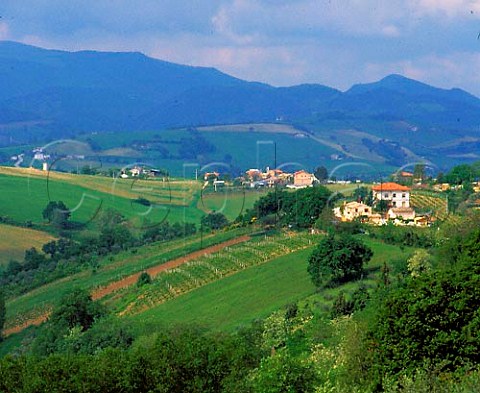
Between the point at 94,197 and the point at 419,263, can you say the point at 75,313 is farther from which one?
the point at 94,197

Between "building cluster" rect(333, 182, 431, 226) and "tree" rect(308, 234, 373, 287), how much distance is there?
14.2 meters

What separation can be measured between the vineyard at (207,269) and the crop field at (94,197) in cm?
3430

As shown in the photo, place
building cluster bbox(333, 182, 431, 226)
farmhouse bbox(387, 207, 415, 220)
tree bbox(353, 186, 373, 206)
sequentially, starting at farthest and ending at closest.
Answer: tree bbox(353, 186, 373, 206) < farmhouse bbox(387, 207, 415, 220) < building cluster bbox(333, 182, 431, 226)

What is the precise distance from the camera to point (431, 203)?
74.9 meters

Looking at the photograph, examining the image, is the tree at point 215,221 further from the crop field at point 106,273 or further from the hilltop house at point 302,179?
the hilltop house at point 302,179

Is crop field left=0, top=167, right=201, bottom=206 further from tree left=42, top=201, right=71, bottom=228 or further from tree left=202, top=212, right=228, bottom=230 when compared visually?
tree left=202, top=212, right=228, bottom=230

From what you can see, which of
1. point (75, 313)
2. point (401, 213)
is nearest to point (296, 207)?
point (401, 213)

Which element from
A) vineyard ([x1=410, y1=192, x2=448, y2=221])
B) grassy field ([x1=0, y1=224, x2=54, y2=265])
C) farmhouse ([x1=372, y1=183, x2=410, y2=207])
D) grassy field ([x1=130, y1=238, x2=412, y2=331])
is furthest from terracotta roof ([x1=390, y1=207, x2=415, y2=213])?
grassy field ([x1=0, y1=224, x2=54, y2=265])

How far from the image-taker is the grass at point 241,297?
49.1 m

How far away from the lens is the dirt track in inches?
2308

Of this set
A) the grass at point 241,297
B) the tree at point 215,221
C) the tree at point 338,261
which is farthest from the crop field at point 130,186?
the tree at point 338,261

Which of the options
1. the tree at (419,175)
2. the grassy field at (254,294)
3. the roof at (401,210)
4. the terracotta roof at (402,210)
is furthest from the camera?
the tree at (419,175)

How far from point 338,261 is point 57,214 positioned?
5298 centimetres

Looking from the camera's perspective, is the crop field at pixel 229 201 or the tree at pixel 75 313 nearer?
the tree at pixel 75 313
